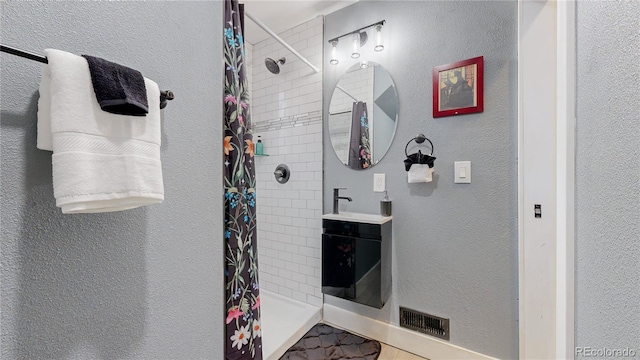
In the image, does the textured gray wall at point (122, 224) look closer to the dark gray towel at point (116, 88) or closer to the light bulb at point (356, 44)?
the dark gray towel at point (116, 88)

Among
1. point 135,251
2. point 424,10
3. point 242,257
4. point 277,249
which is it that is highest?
point 424,10

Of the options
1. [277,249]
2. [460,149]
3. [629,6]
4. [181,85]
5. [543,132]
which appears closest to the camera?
[629,6]

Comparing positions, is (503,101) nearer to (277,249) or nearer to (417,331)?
(417,331)

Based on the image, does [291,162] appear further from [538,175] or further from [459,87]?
[538,175]

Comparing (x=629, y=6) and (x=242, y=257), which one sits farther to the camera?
(x=242, y=257)

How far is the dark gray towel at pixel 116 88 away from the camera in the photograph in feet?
1.68

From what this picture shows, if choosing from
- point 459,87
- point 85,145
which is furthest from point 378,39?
point 85,145

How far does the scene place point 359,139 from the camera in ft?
6.18

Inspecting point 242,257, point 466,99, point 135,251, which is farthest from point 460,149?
point 135,251

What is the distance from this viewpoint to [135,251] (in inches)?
26.6

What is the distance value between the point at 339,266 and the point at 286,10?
2063 mm

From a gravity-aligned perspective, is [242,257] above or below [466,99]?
below

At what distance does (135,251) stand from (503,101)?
6.03ft

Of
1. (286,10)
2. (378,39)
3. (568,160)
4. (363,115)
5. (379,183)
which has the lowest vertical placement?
(379,183)
